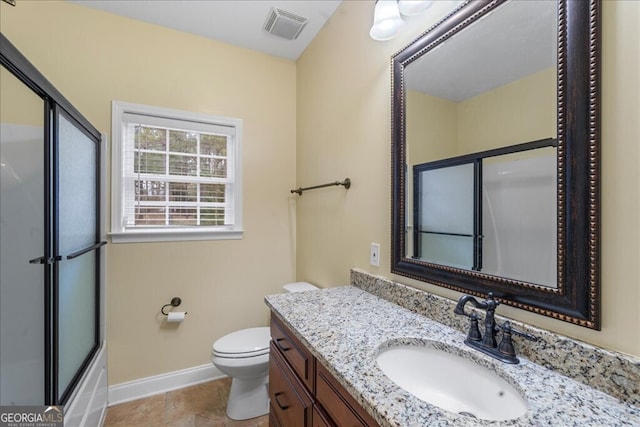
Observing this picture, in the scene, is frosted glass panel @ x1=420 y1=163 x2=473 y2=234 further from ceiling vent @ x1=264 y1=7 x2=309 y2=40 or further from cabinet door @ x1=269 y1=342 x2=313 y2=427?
ceiling vent @ x1=264 y1=7 x2=309 y2=40

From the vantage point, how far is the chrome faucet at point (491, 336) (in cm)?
81

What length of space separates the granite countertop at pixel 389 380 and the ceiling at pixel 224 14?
184cm

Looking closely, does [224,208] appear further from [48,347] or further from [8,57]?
[8,57]

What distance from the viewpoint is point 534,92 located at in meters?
0.85

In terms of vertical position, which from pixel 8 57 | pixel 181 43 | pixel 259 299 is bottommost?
pixel 259 299

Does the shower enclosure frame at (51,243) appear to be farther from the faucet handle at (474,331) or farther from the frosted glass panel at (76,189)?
the faucet handle at (474,331)

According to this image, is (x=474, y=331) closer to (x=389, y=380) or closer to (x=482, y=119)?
(x=389, y=380)

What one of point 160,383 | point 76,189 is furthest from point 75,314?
point 160,383

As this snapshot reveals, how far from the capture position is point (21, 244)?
1.43m

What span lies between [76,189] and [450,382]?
1.92 meters

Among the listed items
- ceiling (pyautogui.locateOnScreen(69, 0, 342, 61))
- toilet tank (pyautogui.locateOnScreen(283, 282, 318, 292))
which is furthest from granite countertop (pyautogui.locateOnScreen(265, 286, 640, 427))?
ceiling (pyautogui.locateOnScreen(69, 0, 342, 61))

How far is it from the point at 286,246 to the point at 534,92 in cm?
198

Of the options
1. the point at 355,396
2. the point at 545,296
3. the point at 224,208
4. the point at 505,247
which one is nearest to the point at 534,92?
the point at 505,247

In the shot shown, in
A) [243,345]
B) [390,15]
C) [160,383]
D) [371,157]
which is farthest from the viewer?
[160,383]
